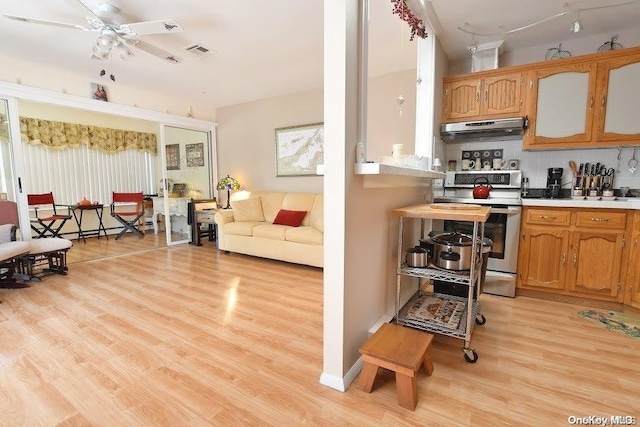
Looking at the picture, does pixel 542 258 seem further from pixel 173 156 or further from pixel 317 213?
pixel 173 156

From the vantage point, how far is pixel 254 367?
1718 mm

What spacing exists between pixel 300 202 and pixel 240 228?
0.93 metres

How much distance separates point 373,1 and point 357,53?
1.17m

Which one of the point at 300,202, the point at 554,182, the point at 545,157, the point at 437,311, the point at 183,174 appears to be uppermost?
the point at 545,157

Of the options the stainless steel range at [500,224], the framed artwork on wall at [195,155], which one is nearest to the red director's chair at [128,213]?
the framed artwork on wall at [195,155]

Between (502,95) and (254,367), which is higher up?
(502,95)

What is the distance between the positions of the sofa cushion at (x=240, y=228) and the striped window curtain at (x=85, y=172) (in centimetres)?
335

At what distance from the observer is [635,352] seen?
1859mm

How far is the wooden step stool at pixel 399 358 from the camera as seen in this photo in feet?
4.54

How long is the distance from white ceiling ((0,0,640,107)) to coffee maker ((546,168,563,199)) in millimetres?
1272

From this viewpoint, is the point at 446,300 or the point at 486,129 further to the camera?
the point at 486,129

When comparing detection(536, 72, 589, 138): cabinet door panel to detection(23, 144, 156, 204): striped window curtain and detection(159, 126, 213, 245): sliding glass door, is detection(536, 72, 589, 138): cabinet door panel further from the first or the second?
detection(23, 144, 156, 204): striped window curtain

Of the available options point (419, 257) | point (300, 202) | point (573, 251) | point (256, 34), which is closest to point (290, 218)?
point (300, 202)

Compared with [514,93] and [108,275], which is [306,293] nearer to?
[108,275]
